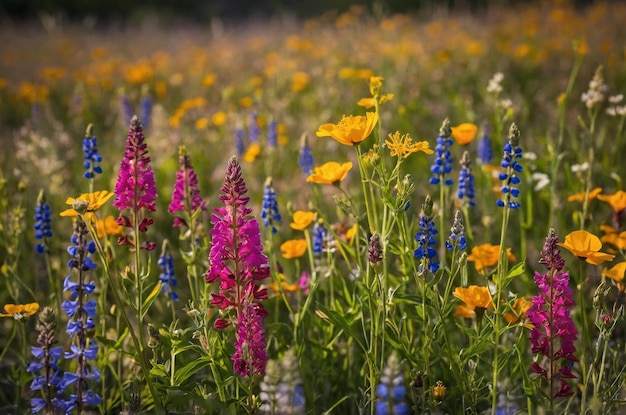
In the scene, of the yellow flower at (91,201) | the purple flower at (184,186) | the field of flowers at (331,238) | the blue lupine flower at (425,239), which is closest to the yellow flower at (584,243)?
the field of flowers at (331,238)

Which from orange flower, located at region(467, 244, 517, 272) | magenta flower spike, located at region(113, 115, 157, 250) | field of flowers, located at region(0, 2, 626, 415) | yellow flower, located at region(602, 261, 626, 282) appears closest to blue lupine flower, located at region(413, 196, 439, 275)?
field of flowers, located at region(0, 2, 626, 415)

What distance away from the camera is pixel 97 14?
653 inches

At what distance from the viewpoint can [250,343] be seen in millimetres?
1577

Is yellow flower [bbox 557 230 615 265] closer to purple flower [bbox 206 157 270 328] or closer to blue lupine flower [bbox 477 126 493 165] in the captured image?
purple flower [bbox 206 157 270 328]

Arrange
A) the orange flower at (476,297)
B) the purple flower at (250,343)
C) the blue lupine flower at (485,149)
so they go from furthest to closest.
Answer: the blue lupine flower at (485,149), the orange flower at (476,297), the purple flower at (250,343)

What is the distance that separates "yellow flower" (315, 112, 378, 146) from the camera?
5.34ft

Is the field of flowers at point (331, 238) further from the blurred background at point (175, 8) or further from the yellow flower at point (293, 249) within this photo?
the blurred background at point (175, 8)

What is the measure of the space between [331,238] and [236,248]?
67cm

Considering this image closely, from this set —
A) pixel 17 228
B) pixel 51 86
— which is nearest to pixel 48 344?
pixel 17 228

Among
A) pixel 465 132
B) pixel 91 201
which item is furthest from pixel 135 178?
pixel 465 132

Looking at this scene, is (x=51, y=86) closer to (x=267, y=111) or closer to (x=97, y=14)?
(x=267, y=111)

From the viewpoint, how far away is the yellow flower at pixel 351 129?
5.34 ft

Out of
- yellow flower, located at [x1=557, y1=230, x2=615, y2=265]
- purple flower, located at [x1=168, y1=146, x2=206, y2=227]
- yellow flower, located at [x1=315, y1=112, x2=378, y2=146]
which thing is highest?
yellow flower, located at [x1=315, y1=112, x2=378, y2=146]

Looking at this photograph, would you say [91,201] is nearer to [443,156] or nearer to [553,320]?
[443,156]
